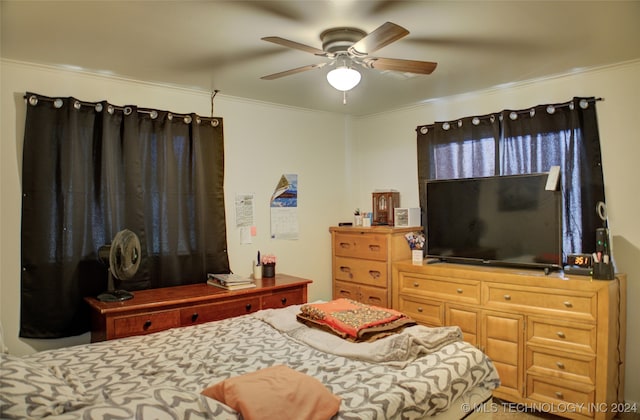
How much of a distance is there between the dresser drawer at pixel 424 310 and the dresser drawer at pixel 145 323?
1912 millimetres

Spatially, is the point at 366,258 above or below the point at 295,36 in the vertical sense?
below

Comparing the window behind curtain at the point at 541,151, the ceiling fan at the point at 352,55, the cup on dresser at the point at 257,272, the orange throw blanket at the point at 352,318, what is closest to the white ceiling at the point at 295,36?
the ceiling fan at the point at 352,55

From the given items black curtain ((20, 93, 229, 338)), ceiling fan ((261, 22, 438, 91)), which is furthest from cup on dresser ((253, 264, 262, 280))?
ceiling fan ((261, 22, 438, 91))

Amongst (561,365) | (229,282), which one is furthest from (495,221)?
(229,282)

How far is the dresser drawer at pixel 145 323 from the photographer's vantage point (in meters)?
2.72

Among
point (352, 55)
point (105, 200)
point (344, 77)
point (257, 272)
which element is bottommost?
point (257, 272)

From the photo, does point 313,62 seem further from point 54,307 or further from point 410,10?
point 54,307

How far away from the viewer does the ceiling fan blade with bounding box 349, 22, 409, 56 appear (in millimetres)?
1893

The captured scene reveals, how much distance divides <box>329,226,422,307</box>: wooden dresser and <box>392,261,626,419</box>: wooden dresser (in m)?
0.53

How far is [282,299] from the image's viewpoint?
3.54 meters

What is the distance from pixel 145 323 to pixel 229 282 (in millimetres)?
696

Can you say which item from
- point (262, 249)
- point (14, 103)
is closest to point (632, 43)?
point (262, 249)

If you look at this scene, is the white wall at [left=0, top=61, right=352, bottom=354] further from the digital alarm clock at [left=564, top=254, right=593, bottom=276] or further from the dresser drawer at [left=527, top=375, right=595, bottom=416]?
the digital alarm clock at [left=564, top=254, right=593, bottom=276]

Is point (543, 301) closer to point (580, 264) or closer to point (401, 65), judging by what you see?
point (580, 264)
